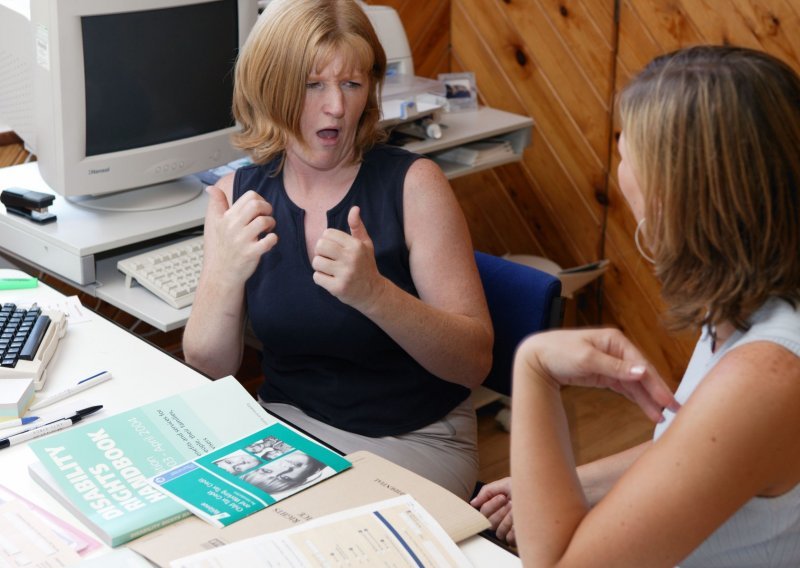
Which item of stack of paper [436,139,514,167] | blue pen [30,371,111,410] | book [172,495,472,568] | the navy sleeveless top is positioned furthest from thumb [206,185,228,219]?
stack of paper [436,139,514,167]

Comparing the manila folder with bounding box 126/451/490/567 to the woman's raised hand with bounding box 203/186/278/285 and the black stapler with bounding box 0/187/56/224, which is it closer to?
the woman's raised hand with bounding box 203/186/278/285

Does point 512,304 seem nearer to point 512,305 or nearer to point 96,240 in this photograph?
point 512,305

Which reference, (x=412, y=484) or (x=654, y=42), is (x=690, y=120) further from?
(x=654, y=42)

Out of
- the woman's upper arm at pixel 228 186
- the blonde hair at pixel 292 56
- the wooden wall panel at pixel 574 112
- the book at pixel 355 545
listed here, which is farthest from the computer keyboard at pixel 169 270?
the wooden wall panel at pixel 574 112

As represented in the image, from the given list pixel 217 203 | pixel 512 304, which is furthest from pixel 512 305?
pixel 217 203

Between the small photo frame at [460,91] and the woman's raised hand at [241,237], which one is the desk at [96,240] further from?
the small photo frame at [460,91]

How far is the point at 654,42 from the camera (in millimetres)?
2959

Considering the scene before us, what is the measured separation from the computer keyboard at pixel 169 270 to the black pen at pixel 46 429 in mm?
571

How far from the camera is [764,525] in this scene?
3.68ft

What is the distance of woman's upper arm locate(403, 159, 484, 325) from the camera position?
1.75m

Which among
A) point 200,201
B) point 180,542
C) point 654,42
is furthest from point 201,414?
point 654,42

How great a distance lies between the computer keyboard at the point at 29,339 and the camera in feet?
5.17

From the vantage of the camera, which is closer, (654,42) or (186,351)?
(186,351)

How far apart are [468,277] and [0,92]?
1.28m
